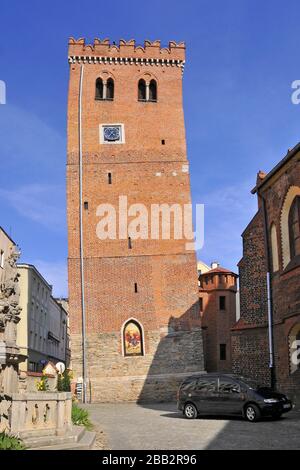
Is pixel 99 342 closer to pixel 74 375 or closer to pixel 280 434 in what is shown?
pixel 74 375

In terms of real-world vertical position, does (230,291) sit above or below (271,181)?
below

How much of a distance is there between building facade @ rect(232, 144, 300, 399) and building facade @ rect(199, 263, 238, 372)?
17612 millimetres

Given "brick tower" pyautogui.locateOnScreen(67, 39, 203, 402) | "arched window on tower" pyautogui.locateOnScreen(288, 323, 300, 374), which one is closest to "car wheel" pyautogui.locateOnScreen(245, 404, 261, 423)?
"arched window on tower" pyautogui.locateOnScreen(288, 323, 300, 374)

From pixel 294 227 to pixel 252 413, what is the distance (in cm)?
690

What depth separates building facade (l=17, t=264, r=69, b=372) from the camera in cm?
4159

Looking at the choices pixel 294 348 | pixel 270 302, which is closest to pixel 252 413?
pixel 294 348

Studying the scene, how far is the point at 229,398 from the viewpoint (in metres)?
15.4

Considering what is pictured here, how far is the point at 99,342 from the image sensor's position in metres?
27.3

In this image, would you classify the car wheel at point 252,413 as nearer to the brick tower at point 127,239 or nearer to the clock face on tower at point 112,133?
the brick tower at point 127,239

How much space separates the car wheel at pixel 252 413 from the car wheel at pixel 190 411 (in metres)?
1.97
